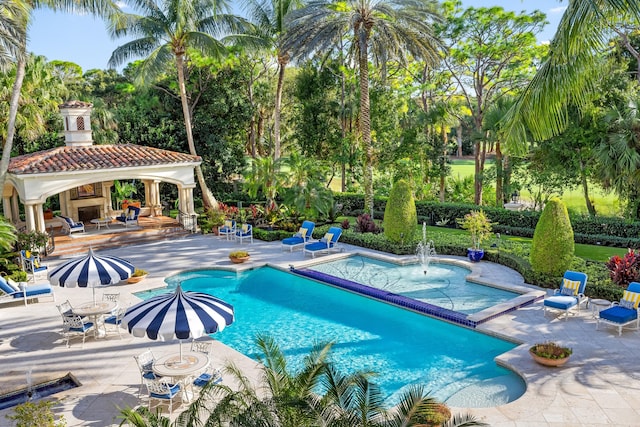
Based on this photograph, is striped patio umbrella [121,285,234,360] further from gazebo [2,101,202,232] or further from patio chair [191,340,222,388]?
gazebo [2,101,202,232]

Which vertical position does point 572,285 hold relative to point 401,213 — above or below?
below

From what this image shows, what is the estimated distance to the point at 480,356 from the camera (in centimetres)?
1293

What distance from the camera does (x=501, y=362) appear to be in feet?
39.7

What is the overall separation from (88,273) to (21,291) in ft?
14.3

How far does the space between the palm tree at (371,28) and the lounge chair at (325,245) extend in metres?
8.19

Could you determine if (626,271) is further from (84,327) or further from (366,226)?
(84,327)

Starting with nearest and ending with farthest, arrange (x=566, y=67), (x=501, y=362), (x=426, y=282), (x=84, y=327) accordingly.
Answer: (x=566, y=67) < (x=501, y=362) < (x=84, y=327) < (x=426, y=282)

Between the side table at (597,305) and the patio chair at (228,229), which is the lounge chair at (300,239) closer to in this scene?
the patio chair at (228,229)

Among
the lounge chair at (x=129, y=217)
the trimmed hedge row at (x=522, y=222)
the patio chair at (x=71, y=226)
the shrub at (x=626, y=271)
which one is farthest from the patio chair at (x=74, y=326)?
the trimmed hedge row at (x=522, y=222)

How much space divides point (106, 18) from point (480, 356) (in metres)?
22.2

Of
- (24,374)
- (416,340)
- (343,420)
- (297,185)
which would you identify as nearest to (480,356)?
(416,340)

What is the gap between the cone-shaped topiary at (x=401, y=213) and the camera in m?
22.3

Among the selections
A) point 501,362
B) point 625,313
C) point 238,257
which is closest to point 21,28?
point 238,257

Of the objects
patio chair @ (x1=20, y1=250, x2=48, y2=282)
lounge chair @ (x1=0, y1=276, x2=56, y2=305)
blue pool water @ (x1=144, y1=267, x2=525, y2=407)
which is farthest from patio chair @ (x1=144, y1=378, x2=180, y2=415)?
patio chair @ (x1=20, y1=250, x2=48, y2=282)
